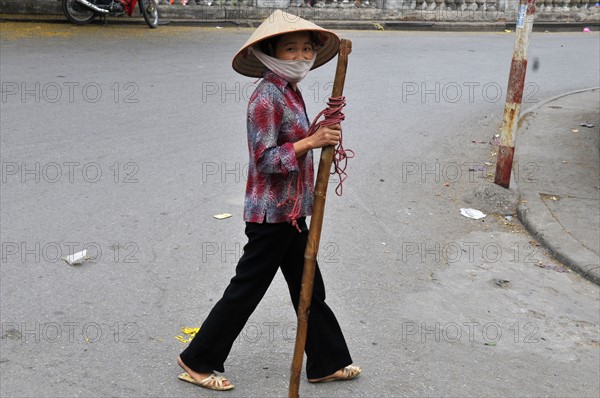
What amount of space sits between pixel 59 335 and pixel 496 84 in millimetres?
9529

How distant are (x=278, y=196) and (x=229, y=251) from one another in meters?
2.14

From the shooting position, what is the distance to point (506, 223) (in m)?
6.84

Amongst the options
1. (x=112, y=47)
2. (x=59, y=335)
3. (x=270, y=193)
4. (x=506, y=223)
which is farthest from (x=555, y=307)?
(x=112, y=47)

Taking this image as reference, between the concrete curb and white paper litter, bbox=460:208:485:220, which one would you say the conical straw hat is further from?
the concrete curb

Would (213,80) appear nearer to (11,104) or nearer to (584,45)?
(11,104)

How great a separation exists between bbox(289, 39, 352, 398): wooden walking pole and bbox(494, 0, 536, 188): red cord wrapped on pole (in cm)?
409

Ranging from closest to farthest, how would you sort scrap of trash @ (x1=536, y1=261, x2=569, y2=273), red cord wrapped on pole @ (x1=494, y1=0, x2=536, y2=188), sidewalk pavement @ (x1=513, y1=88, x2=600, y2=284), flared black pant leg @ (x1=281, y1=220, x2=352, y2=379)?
flared black pant leg @ (x1=281, y1=220, x2=352, y2=379) → scrap of trash @ (x1=536, y1=261, x2=569, y2=273) → sidewalk pavement @ (x1=513, y1=88, x2=600, y2=284) → red cord wrapped on pole @ (x1=494, y1=0, x2=536, y2=188)

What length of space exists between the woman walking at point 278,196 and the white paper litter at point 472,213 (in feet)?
10.1

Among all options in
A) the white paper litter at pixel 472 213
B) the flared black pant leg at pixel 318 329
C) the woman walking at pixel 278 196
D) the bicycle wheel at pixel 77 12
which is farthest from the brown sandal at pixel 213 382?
the bicycle wheel at pixel 77 12

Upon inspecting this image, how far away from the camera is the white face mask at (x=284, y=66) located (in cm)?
351

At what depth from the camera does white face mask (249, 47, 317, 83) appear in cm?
351

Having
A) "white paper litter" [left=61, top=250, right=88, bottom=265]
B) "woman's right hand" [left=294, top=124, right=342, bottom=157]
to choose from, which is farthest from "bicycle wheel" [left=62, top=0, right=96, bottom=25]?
"woman's right hand" [left=294, top=124, right=342, bottom=157]

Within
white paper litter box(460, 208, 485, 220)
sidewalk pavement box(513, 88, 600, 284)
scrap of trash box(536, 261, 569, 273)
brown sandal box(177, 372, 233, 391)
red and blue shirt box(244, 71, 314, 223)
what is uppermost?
red and blue shirt box(244, 71, 314, 223)

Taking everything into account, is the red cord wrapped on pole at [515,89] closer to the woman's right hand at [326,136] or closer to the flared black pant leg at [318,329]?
the flared black pant leg at [318,329]
